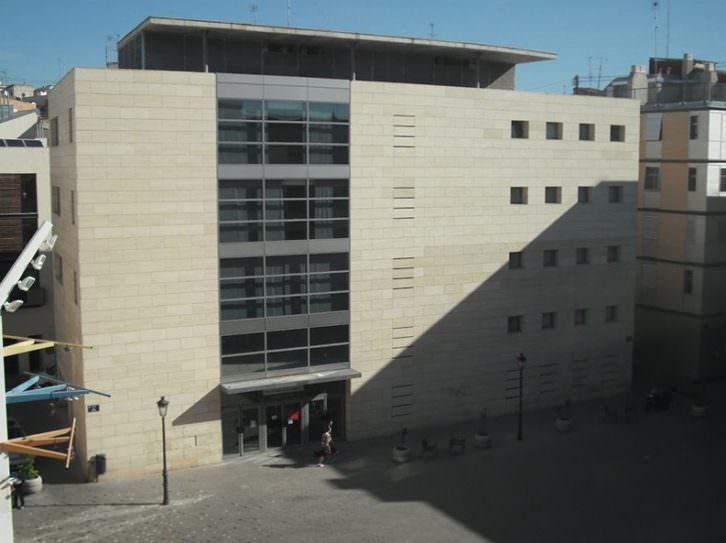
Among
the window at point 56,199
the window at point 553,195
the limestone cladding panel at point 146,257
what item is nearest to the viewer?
the limestone cladding panel at point 146,257

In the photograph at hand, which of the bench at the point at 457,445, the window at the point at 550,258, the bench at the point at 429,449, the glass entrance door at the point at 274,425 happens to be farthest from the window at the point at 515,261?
the glass entrance door at the point at 274,425

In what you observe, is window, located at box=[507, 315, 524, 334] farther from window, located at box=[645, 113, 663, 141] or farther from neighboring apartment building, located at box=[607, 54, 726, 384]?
window, located at box=[645, 113, 663, 141]

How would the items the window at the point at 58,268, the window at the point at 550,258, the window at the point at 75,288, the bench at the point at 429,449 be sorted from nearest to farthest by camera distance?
the window at the point at 75,288, the bench at the point at 429,449, the window at the point at 58,268, the window at the point at 550,258

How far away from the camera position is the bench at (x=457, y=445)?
3297cm

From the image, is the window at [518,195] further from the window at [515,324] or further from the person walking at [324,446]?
the person walking at [324,446]

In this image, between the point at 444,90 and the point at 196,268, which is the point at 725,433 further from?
the point at 196,268

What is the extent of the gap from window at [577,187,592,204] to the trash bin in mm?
22520

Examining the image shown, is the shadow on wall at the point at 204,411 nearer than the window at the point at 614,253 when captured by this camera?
Yes

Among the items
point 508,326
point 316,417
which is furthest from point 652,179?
point 316,417

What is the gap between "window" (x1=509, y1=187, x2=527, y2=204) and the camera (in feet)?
123

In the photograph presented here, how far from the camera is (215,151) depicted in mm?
30672

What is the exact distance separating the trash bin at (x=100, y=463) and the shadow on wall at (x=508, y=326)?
956 cm

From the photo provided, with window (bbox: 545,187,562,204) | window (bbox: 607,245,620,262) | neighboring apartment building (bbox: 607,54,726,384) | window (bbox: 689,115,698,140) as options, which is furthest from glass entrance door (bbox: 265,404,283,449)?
window (bbox: 689,115,698,140)

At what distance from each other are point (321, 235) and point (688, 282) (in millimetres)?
21576
